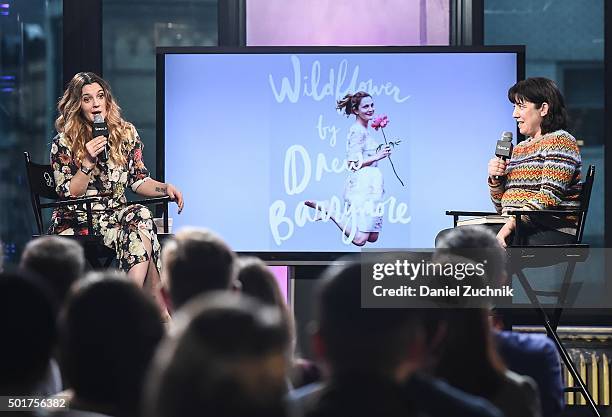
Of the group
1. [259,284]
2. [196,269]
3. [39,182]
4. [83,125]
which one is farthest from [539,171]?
[196,269]

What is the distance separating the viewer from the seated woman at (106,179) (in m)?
5.21

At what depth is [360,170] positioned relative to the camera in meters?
5.91

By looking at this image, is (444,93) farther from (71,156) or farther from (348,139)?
(71,156)

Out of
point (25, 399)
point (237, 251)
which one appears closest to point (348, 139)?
point (237, 251)

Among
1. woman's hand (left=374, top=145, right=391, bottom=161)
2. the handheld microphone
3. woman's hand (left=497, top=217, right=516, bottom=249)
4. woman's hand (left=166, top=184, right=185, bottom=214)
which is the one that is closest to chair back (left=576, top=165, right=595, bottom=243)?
woman's hand (left=497, top=217, right=516, bottom=249)

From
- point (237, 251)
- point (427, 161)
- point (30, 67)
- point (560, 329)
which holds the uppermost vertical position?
point (30, 67)

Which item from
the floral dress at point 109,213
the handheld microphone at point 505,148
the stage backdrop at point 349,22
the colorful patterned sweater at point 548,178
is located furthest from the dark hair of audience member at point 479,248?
the stage backdrop at point 349,22

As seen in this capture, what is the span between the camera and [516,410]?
231 centimetres

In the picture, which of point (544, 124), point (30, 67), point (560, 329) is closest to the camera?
point (544, 124)

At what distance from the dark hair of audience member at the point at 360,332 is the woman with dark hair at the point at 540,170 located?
10.1 ft

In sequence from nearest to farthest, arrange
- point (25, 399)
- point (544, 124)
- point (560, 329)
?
point (25, 399) < point (544, 124) < point (560, 329)

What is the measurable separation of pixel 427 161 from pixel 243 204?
95cm

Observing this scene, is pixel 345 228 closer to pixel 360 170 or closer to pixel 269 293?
pixel 360 170

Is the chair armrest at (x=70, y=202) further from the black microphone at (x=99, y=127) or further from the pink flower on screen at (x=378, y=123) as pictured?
the pink flower on screen at (x=378, y=123)
